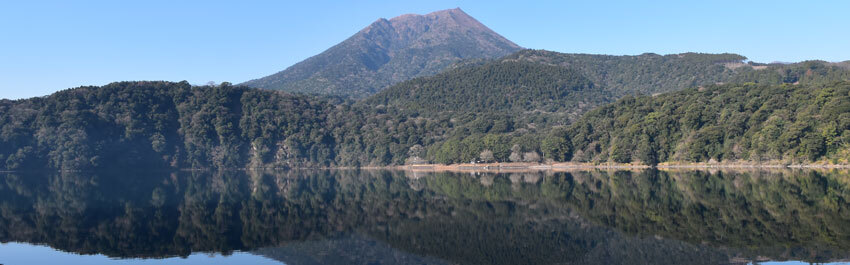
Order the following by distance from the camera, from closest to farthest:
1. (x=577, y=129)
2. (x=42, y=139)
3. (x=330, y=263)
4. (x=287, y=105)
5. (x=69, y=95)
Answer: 1. (x=330, y=263)
2. (x=577, y=129)
3. (x=42, y=139)
4. (x=69, y=95)
5. (x=287, y=105)

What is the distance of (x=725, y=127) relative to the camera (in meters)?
94.8

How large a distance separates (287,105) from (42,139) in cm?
5494

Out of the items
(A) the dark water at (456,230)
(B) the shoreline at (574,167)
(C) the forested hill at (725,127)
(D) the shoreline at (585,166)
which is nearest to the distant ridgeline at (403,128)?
(C) the forested hill at (725,127)

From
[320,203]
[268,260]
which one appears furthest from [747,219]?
[320,203]

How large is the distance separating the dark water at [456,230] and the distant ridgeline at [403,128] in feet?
180

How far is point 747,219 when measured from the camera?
26078 mm

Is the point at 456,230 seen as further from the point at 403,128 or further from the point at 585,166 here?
the point at 403,128

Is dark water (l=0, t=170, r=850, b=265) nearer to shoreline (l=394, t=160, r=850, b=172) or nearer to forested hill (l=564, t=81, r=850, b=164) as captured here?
shoreline (l=394, t=160, r=850, b=172)

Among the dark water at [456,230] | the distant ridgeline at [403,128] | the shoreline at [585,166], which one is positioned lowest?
the shoreline at [585,166]

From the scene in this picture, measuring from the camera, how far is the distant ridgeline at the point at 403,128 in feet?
295

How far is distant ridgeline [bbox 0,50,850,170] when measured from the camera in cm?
8981

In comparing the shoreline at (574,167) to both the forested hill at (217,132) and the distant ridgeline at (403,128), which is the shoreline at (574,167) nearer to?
the distant ridgeline at (403,128)

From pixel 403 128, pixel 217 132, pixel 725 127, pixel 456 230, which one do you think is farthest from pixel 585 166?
pixel 217 132

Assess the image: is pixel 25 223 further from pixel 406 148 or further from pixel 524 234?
pixel 406 148
